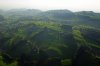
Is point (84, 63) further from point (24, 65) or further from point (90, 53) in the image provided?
point (24, 65)

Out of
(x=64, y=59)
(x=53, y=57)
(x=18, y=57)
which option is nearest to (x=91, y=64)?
(x=64, y=59)

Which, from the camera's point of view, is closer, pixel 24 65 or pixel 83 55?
pixel 24 65

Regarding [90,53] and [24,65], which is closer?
[24,65]

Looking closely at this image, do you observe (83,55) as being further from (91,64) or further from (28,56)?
(28,56)

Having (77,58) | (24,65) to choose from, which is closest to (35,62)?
(24,65)

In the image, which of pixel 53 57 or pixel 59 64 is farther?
pixel 53 57

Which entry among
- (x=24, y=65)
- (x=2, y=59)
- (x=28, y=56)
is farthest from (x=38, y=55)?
(x=2, y=59)

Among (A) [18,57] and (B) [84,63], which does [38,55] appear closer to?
(A) [18,57]

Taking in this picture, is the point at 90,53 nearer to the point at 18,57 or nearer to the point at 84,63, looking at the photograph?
the point at 84,63
